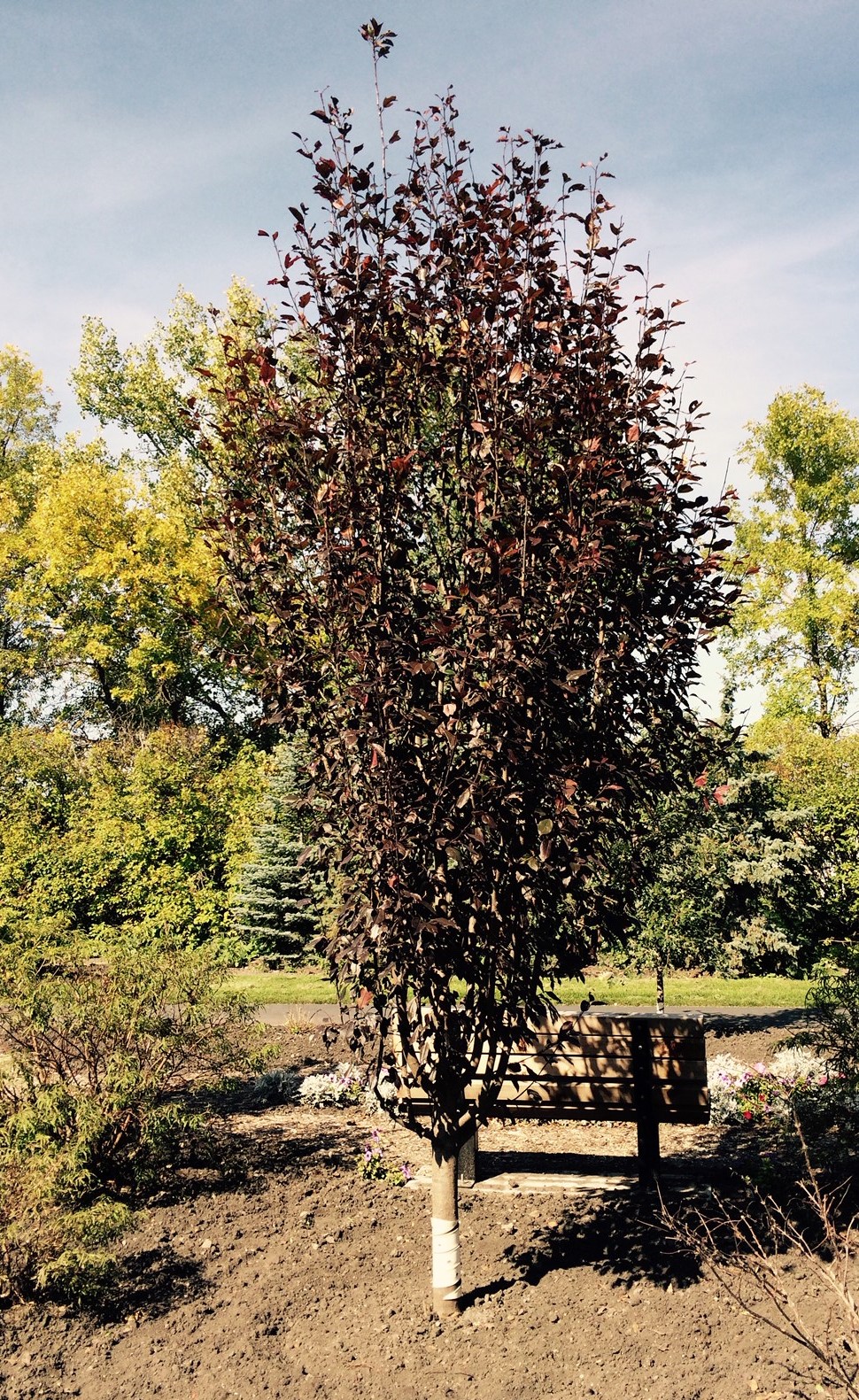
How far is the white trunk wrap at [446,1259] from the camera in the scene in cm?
411

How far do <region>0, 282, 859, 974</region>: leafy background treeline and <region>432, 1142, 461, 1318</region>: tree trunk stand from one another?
1203 millimetres

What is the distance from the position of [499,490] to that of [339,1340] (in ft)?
10.9

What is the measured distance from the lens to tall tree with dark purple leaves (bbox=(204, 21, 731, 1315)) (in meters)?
3.48

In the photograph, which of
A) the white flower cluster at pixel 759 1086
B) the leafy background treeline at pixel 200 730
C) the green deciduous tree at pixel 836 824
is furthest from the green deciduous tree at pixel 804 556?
the white flower cluster at pixel 759 1086

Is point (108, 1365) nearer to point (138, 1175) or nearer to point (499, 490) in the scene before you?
point (138, 1175)

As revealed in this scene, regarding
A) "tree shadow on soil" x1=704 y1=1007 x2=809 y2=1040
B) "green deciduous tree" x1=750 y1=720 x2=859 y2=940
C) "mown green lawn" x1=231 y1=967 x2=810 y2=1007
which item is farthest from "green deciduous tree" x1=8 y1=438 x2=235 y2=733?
"tree shadow on soil" x1=704 y1=1007 x2=809 y2=1040

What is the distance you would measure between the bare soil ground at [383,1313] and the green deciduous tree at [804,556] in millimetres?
19203

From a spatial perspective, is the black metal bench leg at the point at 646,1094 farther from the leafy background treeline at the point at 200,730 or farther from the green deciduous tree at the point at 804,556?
the green deciduous tree at the point at 804,556

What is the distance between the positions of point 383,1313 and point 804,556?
2196cm

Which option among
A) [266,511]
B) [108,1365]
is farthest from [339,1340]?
[266,511]

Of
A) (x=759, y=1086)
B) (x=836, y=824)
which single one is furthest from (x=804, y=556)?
(x=759, y=1086)

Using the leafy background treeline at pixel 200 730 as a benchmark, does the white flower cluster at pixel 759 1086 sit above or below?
below

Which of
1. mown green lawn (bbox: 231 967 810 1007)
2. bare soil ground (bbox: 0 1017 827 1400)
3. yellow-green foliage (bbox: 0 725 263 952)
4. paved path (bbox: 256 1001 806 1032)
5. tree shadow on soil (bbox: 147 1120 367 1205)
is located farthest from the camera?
yellow-green foliage (bbox: 0 725 263 952)

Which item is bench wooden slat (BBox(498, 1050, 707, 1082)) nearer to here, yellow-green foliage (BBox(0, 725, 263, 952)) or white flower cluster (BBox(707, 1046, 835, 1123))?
white flower cluster (BBox(707, 1046, 835, 1123))
